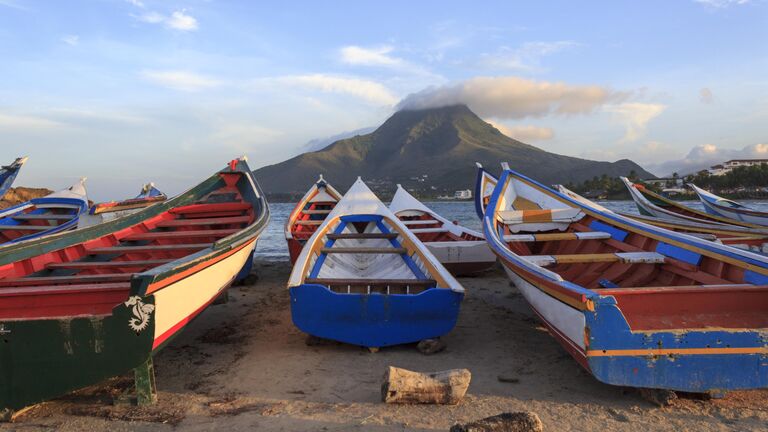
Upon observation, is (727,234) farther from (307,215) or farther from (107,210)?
(107,210)

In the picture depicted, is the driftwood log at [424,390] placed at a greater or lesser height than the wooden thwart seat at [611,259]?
lesser

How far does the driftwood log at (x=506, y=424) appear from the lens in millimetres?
2896

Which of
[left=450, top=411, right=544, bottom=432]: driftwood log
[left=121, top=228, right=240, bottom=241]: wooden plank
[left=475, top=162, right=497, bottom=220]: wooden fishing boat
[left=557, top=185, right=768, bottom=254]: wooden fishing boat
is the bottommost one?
[left=450, top=411, right=544, bottom=432]: driftwood log

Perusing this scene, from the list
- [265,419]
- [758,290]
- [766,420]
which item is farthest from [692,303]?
[265,419]

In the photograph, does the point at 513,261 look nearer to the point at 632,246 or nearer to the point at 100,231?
the point at 632,246

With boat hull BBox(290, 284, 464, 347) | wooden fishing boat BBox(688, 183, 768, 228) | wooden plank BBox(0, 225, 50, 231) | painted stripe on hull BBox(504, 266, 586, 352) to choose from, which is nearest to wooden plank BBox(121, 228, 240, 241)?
boat hull BBox(290, 284, 464, 347)

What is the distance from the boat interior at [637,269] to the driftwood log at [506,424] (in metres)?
1.42

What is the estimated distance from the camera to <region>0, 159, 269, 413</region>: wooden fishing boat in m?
3.23

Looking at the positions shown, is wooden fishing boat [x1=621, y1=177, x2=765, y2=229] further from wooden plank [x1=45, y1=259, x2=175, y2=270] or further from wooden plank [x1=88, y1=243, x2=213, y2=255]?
wooden plank [x1=45, y1=259, x2=175, y2=270]

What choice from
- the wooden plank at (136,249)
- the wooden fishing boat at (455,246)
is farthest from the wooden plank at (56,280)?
the wooden fishing boat at (455,246)

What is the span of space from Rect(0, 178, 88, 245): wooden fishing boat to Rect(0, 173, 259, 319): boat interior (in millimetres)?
5258

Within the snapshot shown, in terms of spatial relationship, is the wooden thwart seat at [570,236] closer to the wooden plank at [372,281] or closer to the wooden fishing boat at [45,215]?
the wooden plank at [372,281]

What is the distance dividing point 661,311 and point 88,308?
5103 mm

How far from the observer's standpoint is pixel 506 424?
297cm
